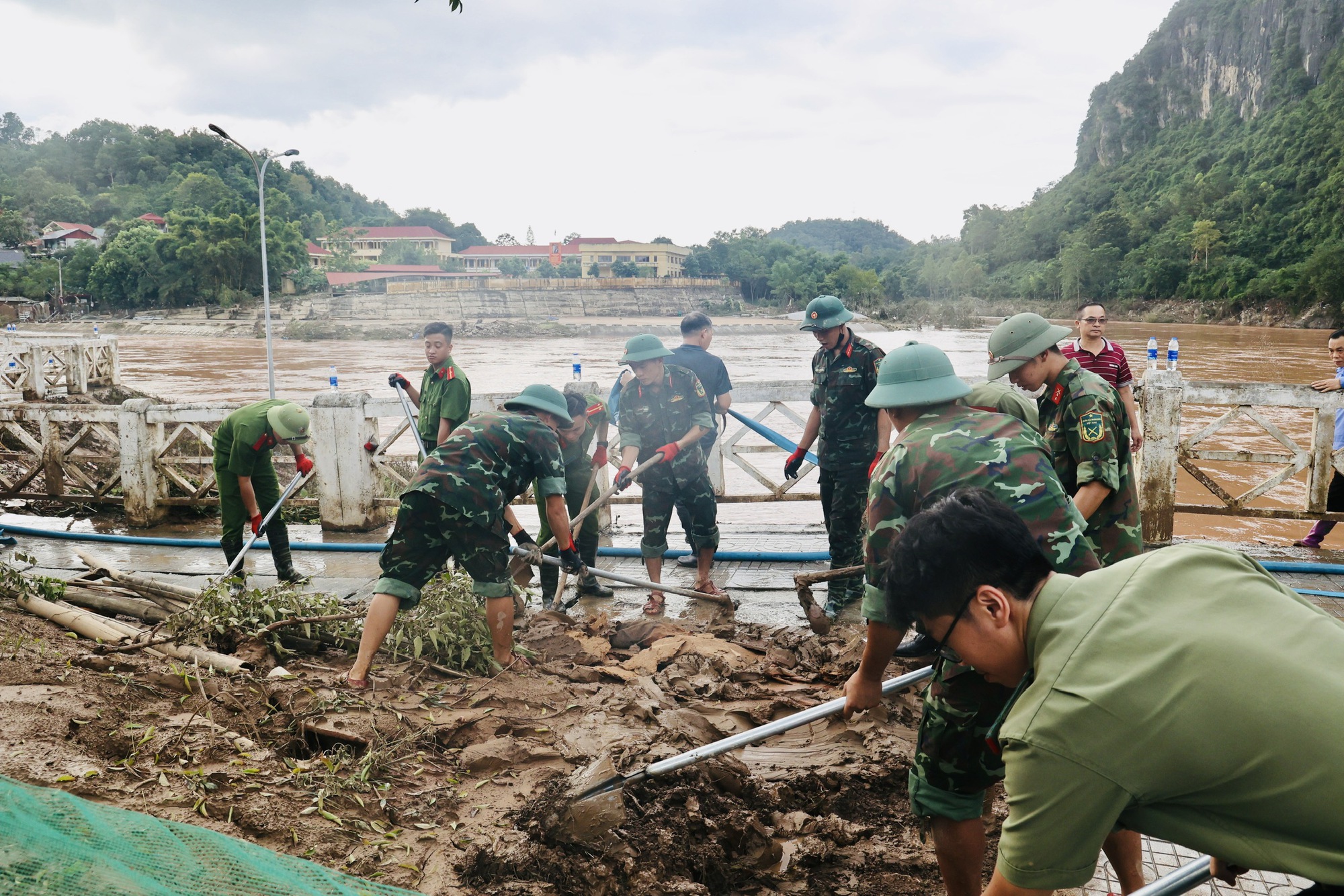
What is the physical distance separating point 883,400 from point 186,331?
67396 millimetres

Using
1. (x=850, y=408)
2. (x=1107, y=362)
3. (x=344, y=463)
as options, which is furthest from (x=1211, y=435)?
(x=344, y=463)

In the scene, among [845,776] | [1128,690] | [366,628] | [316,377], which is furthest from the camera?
[316,377]

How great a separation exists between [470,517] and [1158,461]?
204 inches

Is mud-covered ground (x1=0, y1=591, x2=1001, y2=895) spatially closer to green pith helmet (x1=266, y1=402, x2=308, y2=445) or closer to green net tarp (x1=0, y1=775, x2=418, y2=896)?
green net tarp (x1=0, y1=775, x2=418, y2=896)

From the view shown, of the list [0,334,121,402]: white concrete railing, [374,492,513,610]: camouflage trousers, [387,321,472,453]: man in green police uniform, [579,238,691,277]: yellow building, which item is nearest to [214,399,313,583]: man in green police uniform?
[387,321,472,453]: man in green police uniform

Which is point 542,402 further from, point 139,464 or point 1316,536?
point 1316,536

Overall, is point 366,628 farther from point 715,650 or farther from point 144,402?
point 144,402

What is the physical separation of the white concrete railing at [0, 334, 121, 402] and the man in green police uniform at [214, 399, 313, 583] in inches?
502

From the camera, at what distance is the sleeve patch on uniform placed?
3.41 metres

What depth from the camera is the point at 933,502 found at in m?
2.57

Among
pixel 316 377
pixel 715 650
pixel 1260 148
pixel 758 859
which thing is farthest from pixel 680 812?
pixel 1260 148

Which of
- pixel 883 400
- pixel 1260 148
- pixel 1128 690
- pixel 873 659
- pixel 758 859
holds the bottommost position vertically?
pixel 758 859

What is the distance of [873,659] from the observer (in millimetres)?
2520

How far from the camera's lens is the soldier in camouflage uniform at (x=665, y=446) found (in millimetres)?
5895
